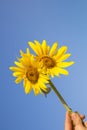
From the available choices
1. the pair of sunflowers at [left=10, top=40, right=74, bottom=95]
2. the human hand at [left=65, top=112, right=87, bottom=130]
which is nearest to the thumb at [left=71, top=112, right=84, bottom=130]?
the human hand at [left=65, top=112, right=87, bottom=130]

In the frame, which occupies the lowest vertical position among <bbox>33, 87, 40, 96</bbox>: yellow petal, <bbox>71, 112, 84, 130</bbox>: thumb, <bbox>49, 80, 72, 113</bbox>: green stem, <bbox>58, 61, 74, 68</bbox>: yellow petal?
<bbox>71, 112, 84, 130</bbox>: thumb

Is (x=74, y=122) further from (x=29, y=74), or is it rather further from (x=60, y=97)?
(x=29, y=74)

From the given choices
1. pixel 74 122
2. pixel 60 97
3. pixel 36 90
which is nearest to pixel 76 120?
pixel 74 122

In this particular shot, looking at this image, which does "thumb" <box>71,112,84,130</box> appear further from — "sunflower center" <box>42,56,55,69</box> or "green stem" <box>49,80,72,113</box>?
"sunflower center" <box>42,56,55,69</box>

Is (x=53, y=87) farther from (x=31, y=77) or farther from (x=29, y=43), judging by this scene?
(x=29, y=43)

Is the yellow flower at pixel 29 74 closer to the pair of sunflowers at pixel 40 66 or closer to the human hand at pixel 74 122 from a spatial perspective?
the pair of sunflowers at pixel 40 66

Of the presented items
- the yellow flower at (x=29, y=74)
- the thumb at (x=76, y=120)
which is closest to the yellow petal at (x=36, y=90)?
the yellow flower at (x=29, y=74)
